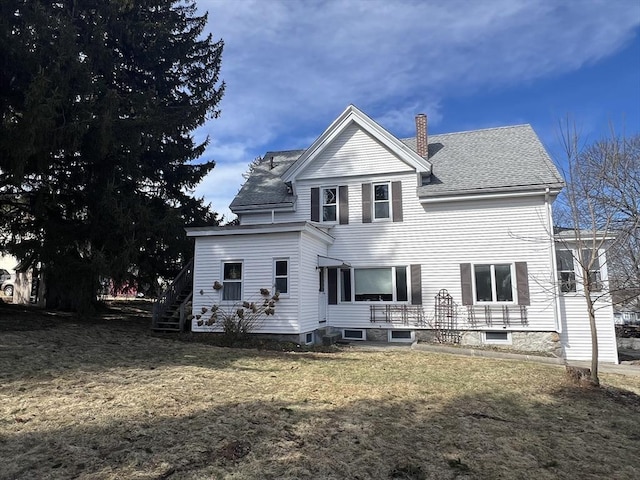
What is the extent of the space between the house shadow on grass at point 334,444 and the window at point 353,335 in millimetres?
8770

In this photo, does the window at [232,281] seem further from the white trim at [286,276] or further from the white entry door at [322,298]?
the white entry door at [322,298]

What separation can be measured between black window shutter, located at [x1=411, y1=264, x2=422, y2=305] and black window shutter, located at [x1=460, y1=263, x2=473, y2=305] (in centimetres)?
142

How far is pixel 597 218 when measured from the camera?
527 inches

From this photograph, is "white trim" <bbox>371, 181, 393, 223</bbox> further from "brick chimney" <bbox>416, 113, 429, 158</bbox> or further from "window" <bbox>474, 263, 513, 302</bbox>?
"window" <bbox>474, 263, 513, 302</bbox>

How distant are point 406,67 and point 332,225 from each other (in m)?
6.63

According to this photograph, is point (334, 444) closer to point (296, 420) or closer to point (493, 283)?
point (296, 420)

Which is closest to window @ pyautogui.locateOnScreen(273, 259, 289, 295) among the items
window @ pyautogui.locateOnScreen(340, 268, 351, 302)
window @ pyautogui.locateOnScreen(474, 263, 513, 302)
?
window @ pyautogui.locateOnScreen(340, 268, 351, 302)

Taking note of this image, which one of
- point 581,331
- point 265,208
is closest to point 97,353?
point 265,208

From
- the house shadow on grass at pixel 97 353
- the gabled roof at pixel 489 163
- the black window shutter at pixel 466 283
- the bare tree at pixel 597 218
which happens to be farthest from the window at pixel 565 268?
the house shadow on grass at pixel 97 353

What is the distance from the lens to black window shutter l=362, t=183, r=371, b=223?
15.5 metres

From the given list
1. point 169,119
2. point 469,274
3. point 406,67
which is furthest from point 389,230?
point 169,119

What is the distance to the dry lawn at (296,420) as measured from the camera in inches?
159

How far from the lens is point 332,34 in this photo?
534 inches

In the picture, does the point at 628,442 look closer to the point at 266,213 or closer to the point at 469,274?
the point at 469,274
